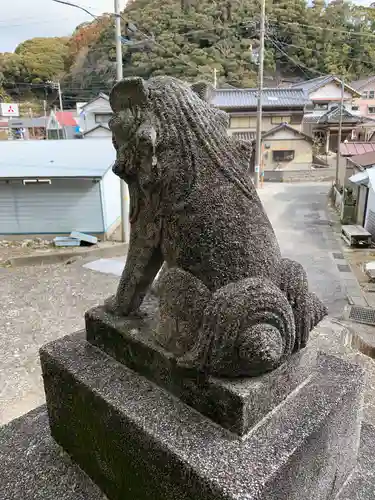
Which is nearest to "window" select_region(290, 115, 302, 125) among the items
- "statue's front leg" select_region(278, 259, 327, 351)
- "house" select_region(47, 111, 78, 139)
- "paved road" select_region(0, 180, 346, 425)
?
"house" select_region(47, 111, 78, 139)

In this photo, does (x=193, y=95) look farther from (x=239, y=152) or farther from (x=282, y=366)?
(x=282, y=366)

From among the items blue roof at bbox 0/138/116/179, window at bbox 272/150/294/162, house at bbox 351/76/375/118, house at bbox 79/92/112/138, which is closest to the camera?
blue roof at bbox 0/138/116/179

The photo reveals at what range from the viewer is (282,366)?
1.83m

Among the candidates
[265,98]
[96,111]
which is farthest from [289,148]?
[96,111]

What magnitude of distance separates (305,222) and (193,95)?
11.8m

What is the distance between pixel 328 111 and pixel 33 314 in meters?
31.6

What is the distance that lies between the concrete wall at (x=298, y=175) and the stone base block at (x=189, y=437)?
74.7ft

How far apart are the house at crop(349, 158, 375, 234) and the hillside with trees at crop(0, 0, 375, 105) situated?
25.3 meters

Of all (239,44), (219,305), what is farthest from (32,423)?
(239,44)

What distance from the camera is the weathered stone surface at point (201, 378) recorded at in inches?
65.7

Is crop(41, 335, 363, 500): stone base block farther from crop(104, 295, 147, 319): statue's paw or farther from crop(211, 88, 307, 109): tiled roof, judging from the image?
crop(211, 88, 307, 109): tiled roof

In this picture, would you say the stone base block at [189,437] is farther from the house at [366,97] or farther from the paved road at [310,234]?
the house at [366,97]

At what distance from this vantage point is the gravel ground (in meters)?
3.88

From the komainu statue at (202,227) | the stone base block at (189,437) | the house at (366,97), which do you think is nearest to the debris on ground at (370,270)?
the stone base block at (189,437)
